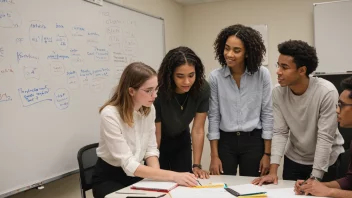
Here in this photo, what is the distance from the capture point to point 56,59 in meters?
2.13

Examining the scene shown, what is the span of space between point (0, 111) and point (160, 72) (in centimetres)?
94

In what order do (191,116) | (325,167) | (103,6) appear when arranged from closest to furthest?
1. (325,167)
2. (191,116)
3. (103,6)

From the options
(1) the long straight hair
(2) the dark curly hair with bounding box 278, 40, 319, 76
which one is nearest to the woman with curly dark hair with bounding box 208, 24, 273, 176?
(2) the dark curly hair with bounding box 278, 40, 319, 76

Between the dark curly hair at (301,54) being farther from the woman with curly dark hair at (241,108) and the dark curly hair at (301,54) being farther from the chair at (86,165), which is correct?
the chair at (86,165)

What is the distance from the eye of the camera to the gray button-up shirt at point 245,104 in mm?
2018

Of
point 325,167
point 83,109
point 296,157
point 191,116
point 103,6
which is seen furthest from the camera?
point 103,6

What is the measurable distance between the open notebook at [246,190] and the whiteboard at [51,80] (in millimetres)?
1232

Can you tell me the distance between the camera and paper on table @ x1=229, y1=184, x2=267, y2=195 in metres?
1.47

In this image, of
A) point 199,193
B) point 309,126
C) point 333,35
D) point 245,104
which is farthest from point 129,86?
point 333,35

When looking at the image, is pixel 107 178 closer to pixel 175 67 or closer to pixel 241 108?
pixel 175 67

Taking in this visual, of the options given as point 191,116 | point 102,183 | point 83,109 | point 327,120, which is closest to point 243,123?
point 191,116

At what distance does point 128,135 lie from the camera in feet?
5.66

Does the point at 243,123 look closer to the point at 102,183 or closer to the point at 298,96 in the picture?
the point at 298,96

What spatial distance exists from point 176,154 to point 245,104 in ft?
1.94
